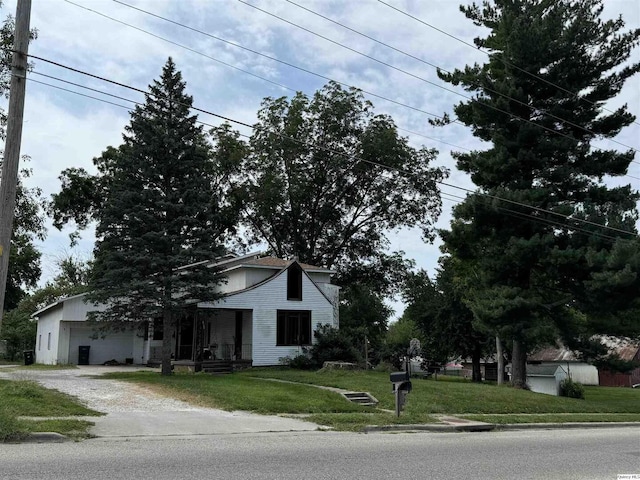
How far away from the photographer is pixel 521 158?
25516 mm

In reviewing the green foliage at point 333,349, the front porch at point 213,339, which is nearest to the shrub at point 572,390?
the green foliage at point 333,349

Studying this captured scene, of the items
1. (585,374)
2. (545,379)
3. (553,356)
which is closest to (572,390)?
(545,379)

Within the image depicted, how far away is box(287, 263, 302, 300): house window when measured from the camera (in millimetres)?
A: 32938

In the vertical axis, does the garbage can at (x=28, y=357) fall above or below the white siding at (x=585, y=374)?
above

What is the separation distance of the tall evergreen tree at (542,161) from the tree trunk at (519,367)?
0.15 feet

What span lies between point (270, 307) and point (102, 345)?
11032 mm

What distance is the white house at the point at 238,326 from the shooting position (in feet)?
103

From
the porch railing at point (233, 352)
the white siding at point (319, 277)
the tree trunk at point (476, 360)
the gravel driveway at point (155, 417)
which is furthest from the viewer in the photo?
the tree trunk at point (476, 360)

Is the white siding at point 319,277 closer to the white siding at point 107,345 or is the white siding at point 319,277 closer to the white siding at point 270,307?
the white siding at point 270,307

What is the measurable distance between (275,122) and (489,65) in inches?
812

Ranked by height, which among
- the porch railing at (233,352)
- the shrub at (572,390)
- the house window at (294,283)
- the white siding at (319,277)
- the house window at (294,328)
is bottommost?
the shrub at (572,390)

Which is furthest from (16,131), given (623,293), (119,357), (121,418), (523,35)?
(119,357)

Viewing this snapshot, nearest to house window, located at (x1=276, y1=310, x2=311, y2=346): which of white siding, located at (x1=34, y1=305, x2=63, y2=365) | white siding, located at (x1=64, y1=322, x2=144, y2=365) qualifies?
white siding, located at (x1=64, y1=322, x2=144, y2=365)

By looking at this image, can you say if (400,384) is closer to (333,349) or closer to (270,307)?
(333,349)
